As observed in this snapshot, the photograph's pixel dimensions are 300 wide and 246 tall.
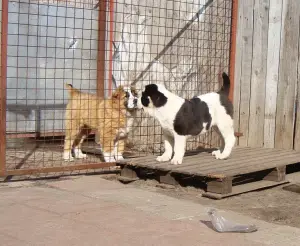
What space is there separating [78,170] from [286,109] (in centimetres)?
312

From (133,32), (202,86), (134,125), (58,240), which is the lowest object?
(58,240)

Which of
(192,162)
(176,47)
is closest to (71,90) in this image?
(176,47)

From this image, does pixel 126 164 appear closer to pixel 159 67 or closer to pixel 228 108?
pixel 228 108

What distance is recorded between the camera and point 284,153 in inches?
311

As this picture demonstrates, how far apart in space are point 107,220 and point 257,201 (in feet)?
6.49

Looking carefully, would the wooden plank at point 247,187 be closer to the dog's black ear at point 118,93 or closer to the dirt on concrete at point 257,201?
the dirt on concrete at point 257,201

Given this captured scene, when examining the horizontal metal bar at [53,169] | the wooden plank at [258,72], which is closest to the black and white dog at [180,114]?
the horizontal metal bar at [53,169]

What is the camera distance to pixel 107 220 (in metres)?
5.12

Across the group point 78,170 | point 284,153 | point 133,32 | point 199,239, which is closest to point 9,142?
point 78,170

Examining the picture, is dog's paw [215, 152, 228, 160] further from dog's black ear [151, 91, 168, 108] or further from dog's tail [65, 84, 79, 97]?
dog's tail [65, 84, 79, 97]

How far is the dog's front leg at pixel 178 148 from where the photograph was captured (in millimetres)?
6805

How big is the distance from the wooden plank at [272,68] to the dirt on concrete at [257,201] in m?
1.54

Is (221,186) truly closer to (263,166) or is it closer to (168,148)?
(263,166)

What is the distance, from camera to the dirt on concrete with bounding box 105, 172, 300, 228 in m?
5.63
